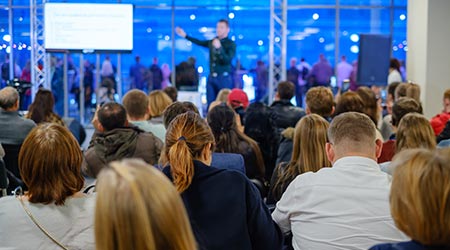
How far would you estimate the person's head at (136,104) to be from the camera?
5254 millimetres

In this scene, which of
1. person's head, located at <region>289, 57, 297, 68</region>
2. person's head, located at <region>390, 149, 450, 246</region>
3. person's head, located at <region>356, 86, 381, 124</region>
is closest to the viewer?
person's head, located at <region>390, 149, 450, 246</region>

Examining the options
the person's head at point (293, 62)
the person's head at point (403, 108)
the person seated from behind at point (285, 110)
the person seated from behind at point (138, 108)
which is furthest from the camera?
the person's head at point (293, 62)

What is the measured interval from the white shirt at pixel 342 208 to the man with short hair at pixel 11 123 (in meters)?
3.22

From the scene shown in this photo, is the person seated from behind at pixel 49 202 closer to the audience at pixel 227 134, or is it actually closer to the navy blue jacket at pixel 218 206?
the navy blue jacket at pixel 218 206

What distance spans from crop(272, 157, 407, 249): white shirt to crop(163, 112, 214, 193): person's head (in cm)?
42

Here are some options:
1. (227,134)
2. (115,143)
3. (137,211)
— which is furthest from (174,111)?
(137,211)

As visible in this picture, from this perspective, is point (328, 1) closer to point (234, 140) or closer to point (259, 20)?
point (259, 20)

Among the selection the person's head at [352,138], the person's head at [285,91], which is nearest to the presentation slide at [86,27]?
the person's head at [285,91]

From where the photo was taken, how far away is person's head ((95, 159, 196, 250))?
46.6 inches

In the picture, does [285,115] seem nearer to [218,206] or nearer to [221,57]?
[218,206]

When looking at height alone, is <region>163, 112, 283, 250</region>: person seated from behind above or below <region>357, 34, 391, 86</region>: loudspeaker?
below

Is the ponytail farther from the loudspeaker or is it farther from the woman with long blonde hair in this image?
the loudspeaker

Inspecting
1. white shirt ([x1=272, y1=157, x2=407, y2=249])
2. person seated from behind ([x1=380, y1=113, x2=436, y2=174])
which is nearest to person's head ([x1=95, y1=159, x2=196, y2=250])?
white shirt ([x1=272, y1=157, x2=407, y2=249])

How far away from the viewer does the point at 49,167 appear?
7.61 ft
